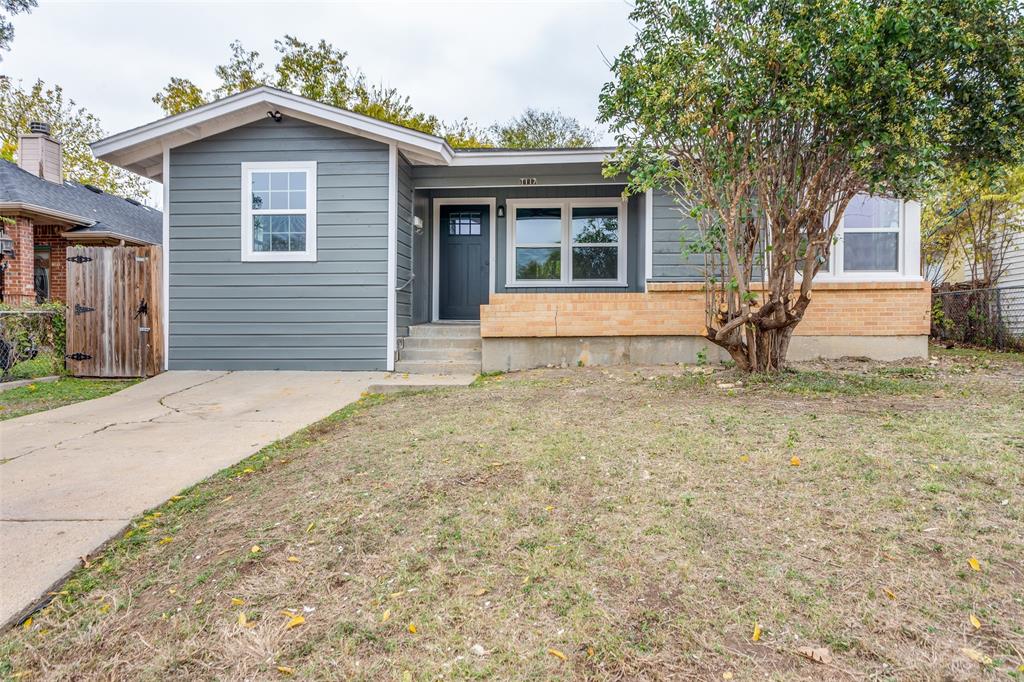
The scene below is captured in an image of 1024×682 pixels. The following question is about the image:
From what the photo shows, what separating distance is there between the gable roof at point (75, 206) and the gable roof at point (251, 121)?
5608 mm

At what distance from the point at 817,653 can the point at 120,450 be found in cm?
414

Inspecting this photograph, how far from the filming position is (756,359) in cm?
548

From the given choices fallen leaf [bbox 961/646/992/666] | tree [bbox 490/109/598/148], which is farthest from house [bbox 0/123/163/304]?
fallen leaf [bbox 961/646/992/666]

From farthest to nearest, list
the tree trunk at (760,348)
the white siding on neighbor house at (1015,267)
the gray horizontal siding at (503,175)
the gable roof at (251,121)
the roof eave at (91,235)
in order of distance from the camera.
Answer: the roof eave at (91,235), the white siding on neighbor house at (1015,267), the gray horizontal siding at (503,175), the gable roof at (251,121), the tree trunk at (760,348)

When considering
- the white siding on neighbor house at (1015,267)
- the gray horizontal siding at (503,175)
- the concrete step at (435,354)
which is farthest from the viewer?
the white siding on neighbor house at (1015,267)

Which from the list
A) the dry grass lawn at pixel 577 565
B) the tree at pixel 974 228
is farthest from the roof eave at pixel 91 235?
the tree at pixel 974 228

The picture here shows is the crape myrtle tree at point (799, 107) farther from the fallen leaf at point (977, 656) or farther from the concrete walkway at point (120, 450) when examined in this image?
the fallen leaf at point (977, 656)

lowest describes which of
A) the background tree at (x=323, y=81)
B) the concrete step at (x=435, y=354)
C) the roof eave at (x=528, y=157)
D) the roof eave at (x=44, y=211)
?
the concrete step at (x=435, y=354)

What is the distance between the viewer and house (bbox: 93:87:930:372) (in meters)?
7.05

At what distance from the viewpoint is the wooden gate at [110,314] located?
702cm

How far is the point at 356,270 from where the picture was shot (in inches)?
286

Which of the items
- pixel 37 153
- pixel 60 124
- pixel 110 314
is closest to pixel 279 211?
pixel 110 314

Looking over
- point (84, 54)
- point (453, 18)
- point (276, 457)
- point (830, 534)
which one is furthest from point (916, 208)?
point (84, 54)

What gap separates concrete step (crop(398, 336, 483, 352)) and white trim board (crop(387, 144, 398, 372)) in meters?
0.35
